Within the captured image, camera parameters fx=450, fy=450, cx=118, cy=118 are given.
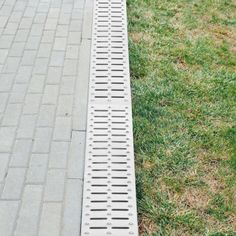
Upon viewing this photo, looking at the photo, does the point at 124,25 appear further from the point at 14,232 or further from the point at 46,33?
the point at 14,232

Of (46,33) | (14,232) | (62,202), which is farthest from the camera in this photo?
(46,33)

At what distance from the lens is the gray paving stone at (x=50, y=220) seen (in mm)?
3271

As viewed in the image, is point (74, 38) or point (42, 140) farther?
point (74, 38)

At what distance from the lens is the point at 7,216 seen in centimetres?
338

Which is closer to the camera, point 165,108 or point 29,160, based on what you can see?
point 29,160

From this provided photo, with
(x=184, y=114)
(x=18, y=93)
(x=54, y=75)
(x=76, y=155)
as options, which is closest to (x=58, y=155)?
(x=76, y=155)

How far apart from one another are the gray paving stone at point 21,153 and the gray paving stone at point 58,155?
21cm

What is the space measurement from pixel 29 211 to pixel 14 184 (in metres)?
0.32

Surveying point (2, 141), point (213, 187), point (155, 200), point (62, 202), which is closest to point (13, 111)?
point (2, 141)

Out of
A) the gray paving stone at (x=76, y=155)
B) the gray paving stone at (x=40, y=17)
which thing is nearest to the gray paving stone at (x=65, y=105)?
the gray paving stone at (x=76, y=155)

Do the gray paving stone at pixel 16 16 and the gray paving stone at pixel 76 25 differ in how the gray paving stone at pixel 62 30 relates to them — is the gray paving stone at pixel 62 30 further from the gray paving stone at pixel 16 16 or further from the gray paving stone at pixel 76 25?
the gray paving stone at pixel 16 16

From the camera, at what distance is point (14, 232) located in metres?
3.27

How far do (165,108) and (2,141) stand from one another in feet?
5.33

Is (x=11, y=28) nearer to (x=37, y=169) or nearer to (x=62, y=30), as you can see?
(x=62, y=30)
